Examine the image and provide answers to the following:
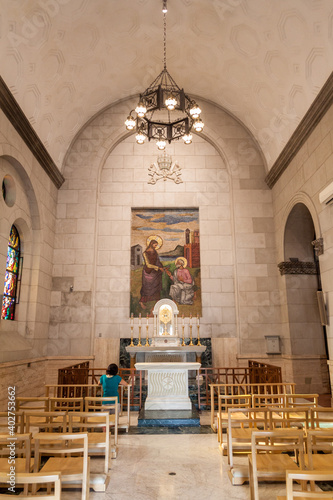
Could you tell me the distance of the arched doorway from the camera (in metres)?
11.3

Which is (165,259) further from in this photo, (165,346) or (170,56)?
(170,56)

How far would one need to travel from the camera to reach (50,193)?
12.5 meters

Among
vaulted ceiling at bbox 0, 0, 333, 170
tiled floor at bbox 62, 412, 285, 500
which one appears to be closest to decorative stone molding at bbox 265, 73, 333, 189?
vaulted ceiling at bbox 0, 0, 333, 170

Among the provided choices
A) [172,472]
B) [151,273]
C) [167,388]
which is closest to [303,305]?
[151,273]

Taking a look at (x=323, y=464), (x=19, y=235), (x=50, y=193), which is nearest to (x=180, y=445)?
(x=323, y=464)

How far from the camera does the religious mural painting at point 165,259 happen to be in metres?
12.7

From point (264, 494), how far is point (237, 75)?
11620 millimetres

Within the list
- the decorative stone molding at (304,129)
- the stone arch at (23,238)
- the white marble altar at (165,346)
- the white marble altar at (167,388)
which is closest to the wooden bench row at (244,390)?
the white marble altar at (167,388)

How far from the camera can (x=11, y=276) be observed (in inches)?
416

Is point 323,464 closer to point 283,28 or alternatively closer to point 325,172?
point 325,172

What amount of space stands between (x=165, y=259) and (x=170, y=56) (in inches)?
265

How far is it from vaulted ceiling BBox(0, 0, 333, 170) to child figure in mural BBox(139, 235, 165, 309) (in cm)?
431

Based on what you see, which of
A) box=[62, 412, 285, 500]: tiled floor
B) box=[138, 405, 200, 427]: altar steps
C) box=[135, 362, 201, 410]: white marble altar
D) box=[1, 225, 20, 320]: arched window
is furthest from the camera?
box=[1, 225, 20, 320]: arched window

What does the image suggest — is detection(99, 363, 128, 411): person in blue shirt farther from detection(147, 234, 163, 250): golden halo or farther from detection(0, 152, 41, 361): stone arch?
detection(147, 234, 163, 250): golden halo
